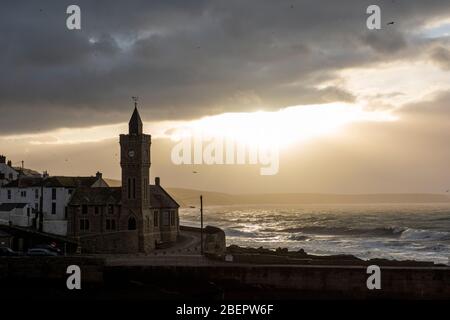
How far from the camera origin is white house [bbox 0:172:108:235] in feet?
233

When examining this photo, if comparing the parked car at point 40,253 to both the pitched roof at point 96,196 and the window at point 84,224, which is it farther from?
the window at point 84,224

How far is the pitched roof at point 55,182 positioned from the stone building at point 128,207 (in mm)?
2107

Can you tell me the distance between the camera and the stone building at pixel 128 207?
217 feet

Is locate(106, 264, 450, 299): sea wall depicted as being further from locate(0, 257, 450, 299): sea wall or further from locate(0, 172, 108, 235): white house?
locate(0, 172, 108, 235): white house

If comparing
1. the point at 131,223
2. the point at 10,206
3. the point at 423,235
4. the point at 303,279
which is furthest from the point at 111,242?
the point at 423,235

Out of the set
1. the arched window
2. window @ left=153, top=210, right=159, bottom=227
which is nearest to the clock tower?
the arched window

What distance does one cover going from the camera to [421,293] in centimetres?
4269

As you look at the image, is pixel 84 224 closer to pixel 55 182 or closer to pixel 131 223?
pixel 131 223

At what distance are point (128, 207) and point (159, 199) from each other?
664 centimetres

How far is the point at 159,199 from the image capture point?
7356 cm

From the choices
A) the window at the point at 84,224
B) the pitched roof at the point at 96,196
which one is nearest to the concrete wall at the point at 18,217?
the pitched roof at the point at 96,196
